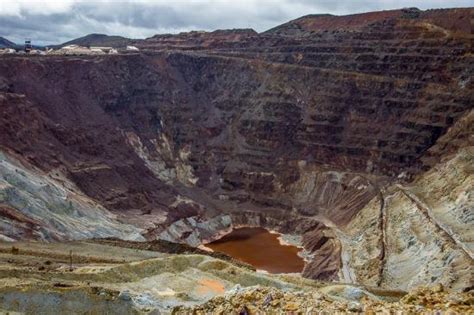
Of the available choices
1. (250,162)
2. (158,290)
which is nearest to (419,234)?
(158,290)

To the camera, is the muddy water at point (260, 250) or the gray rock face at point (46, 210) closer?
the gray rock face at point (46, 210)

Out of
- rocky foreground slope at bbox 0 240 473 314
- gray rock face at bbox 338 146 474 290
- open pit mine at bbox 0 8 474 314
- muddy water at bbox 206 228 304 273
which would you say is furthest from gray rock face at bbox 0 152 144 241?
gray rock face at bbox 338 146 474 290

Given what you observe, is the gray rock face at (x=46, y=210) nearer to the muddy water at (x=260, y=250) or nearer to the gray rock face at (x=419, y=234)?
the muddy water at (x=260, y=250)

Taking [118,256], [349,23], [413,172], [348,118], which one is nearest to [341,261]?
[413,172]

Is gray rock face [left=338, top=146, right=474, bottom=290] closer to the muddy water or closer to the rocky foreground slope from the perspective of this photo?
the muddy water

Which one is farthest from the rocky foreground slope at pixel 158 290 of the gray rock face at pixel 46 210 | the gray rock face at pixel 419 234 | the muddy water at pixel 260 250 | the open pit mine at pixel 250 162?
the muddy water at pixel 260 250

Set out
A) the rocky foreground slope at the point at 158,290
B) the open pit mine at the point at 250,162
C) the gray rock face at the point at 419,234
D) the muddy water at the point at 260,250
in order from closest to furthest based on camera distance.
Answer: the rocky foreground slope at the point at 158,290 < the gray rock face at the point at 419,234 < the open pit mine at the point at 250,162 < the muddy water at the point at 260,250
